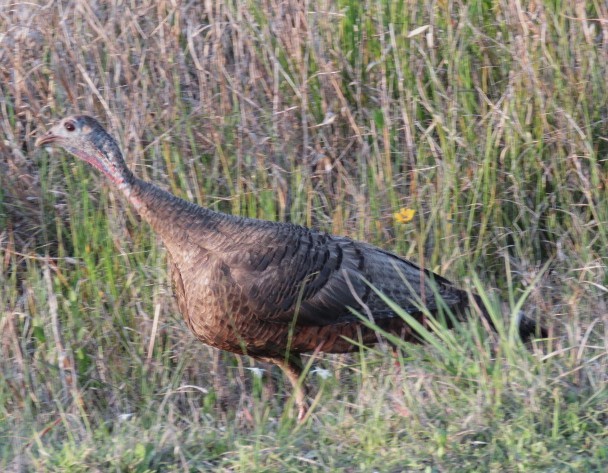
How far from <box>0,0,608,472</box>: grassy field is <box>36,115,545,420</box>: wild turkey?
0.17m

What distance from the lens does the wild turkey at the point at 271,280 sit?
4152mm

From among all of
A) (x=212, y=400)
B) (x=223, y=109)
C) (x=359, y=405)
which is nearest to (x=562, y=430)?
(x=359, y=405)

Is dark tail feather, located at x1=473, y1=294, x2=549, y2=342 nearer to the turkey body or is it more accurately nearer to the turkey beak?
the turkey body

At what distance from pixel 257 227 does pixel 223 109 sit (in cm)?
135

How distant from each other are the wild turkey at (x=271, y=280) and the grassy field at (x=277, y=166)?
169mm

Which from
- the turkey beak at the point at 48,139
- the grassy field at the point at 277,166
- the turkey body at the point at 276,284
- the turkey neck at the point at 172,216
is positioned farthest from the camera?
the turkey beak at the point at 48,139

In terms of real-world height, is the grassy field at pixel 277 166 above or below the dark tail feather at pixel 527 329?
above

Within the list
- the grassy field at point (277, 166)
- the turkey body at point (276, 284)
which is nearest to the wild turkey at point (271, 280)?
the turkey body at point (276, 284)

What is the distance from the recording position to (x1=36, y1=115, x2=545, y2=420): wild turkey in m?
4.15

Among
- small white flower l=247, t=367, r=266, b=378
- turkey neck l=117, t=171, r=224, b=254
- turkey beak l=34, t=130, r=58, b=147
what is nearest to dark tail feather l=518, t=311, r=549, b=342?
small white flower l=247, t=367, r=266, b=378

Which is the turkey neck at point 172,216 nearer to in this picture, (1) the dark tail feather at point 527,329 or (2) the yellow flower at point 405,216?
(2) the yellow flower at point 405,216

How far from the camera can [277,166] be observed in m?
5.32

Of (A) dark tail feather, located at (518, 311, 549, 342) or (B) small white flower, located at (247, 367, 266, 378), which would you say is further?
(B) small white flower, located at (247, 367, 266, 378)

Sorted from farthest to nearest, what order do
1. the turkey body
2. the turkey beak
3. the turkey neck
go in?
1. the turkey beak
2. the turkey neck
3. the turkey body
